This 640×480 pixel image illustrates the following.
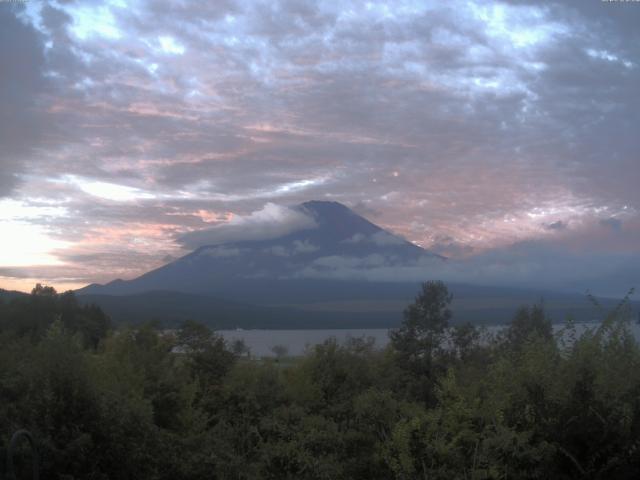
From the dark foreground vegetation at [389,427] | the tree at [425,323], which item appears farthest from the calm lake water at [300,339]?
the dark foreground vegetation at [389,427]

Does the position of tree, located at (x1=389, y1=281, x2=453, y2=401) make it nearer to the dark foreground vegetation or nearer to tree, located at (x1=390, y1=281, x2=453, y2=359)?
tree, located at (x1=390, y1=281, x2=453, y2=359)

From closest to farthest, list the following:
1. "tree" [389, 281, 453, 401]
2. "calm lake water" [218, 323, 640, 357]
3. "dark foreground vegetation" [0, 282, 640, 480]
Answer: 1. "dark foreground vegetation" [0, 282, 640, 480]
2. "calm lake water" [218, 323, 640, 357]
3. "tree" [389, 281, 453, 401]

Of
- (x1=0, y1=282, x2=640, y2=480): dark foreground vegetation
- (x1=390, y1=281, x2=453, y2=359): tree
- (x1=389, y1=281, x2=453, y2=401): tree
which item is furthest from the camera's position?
(x1=390, y1=281, x2=453, y2=359): tree

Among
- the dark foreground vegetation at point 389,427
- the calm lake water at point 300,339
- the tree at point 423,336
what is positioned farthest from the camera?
the tree at point 423,336

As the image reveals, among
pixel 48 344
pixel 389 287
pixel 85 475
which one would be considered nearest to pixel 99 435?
pixel 85 475

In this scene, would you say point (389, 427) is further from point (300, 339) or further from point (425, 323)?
point (300, 339)

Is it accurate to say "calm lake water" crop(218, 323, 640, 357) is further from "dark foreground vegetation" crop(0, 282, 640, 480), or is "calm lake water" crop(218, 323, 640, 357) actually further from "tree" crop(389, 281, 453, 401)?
"dark foreground vegetation" crop(0, 282, 640, 480)

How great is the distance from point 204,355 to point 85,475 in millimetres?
12498

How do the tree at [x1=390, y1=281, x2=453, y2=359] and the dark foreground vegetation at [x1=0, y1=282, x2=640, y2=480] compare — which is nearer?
the dark foreground vegetation at [x1=0, y1=282, x2=640, y2=480]

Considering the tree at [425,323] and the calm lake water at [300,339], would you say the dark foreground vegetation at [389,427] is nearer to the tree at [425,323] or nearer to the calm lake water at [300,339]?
the calm lake water at [300,339]

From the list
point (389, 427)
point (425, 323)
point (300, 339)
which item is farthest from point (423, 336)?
point (300, 339)

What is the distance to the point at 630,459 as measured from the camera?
812cm

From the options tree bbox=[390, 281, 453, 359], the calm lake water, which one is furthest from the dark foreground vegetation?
tree bbox=[390, 281, 453, 359]

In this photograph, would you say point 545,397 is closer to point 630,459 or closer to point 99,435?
point 630,459
